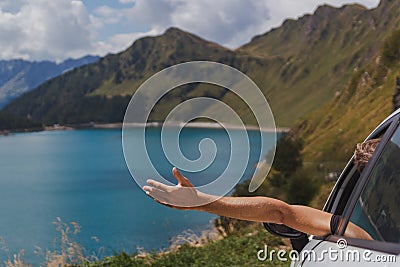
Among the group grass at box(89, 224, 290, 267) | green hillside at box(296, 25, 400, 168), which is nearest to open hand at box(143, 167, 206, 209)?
grass at box(89, 224, 290, 267)

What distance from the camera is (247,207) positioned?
1.96 meters

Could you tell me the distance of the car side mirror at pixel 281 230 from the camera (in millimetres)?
2436

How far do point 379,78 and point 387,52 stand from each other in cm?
484

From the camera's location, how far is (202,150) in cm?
220

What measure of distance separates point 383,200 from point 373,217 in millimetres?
94

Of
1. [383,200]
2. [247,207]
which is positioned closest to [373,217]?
[383,200]

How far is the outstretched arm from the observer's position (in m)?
1.79

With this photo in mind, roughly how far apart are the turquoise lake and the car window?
55cm

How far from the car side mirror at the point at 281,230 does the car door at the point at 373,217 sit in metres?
0.08

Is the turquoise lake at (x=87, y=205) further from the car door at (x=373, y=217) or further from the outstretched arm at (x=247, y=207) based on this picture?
the car door at (x=373, y=217)

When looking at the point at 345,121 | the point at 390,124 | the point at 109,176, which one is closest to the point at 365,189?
the point at 390,124

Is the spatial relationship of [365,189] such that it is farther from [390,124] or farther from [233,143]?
[233,143]

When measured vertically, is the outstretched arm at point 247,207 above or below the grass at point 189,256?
above

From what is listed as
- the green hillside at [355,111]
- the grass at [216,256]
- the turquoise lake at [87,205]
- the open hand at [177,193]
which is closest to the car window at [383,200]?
the turquoise lake at [87,205]
